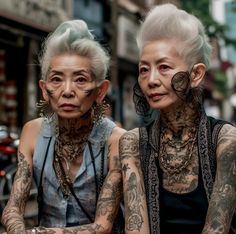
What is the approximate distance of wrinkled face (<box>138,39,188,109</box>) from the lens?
9.89 ft

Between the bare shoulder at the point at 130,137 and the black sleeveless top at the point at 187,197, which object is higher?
the bare shoulder at the point at 130,137

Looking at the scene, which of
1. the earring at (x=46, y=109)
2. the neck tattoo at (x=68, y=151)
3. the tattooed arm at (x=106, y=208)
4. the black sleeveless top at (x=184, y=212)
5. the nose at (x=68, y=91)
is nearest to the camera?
the black sleeveless top at (x=184, y=212)

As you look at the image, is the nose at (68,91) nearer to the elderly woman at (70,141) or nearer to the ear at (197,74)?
the elderly woman at (70,141)

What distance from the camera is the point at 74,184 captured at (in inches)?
135

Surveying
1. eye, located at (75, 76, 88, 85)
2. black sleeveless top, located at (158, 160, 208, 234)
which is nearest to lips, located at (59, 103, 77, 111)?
eye, located at (75, 76, 88, 85)

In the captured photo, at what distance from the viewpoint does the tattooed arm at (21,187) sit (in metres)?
3.26

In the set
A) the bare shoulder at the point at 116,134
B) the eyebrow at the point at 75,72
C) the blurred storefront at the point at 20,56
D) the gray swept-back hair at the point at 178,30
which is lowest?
the bare shoulder at the point at 116,134

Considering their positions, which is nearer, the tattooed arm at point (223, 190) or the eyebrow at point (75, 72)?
the tattooed arm at point (223, 190)

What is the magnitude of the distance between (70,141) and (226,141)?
0.89 meters

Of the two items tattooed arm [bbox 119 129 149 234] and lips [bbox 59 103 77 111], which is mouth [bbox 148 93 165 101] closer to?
tattooed arm [bbox 119 129 149 234]

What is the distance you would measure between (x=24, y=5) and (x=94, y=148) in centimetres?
1346

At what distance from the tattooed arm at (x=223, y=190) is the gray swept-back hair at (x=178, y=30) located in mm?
366

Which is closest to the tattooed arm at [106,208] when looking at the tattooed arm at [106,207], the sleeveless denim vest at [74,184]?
the tattooed arm at [106,207]

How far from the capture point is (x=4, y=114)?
50.7 feet
